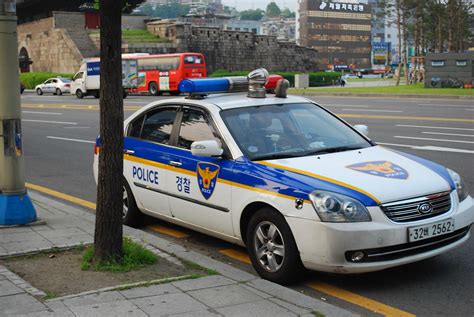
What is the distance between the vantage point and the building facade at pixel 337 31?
151 meters

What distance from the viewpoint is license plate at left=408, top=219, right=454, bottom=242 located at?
4910 millimetres

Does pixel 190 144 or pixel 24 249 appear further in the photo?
pixel 190 144

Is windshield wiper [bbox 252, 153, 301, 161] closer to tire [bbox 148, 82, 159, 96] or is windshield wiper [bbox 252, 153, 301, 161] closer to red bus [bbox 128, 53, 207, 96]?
red bus [bbox 128, 53, 207, 96]

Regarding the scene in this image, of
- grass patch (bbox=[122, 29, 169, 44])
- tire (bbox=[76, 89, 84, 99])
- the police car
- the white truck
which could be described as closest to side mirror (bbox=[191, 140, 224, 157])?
the police car

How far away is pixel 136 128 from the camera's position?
290 inches

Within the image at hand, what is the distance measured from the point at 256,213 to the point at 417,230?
1.30 meters

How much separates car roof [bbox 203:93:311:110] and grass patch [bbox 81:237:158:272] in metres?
1.61

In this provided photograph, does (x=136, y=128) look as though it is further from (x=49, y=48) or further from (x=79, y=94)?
(x=49, y=48)

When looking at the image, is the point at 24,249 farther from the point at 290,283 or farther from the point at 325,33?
the point at 325,33

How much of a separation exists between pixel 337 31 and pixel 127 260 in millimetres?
155869

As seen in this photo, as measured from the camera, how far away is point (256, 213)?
5.38 meters

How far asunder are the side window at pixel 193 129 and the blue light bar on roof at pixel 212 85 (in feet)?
0.81

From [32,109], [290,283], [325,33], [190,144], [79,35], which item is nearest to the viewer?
[290,283]

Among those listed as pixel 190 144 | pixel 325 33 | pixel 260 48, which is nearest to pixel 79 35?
pixel 260 48
